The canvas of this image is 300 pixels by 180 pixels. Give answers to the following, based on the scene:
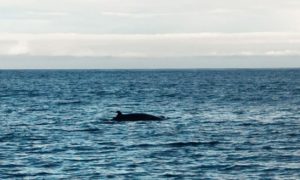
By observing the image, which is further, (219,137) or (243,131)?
(243,131)

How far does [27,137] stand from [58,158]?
34.1 ft

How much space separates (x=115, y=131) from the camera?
169 feet

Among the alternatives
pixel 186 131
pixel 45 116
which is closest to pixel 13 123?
pixel 45 116

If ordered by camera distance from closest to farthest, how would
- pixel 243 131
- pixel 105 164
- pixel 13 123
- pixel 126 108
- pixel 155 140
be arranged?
pixel 105 164
pixel 155 140
pixel 243 131
pixel 13 123
pixel 126 108

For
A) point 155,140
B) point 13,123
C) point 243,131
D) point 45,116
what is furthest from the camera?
point 45,116

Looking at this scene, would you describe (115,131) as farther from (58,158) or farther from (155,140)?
(58,158)

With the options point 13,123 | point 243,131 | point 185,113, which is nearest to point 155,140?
point 243,131

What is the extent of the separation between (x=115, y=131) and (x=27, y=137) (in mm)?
6737

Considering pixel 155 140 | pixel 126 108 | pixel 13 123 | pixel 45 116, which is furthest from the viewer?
pixel 126 108

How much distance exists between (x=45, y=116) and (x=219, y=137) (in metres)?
24.9

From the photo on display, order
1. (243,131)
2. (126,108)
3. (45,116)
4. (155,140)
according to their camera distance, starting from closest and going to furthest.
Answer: (155,140), (243,131), (45,116), (126,108)

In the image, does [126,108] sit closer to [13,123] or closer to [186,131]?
[13,123]

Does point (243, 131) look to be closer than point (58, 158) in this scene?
No

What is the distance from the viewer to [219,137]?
47.4 m
